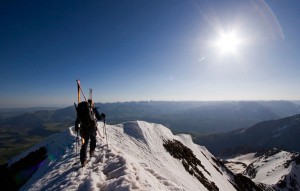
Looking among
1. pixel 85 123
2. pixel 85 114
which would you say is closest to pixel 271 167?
pixel 85 123

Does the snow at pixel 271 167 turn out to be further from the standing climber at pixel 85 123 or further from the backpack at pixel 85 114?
the backpack at pixel 85 114

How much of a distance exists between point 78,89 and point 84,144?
420 cm

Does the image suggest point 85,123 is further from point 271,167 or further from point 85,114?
point 271,167

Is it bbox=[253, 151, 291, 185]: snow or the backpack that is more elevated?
the backpack

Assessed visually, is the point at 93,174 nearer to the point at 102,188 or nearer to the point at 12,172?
the point at 102,188

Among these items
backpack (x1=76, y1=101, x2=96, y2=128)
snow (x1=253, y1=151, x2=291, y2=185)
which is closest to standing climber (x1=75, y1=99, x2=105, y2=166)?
backpack (x1=76, y1=101, x2=96, y2=128)

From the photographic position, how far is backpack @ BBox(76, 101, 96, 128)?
45.0 ft

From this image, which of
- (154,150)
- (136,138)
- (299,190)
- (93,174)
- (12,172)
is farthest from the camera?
(299,190)

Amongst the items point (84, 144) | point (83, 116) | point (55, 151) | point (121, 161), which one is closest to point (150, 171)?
point (121, 161)

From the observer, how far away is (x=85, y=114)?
13805mm

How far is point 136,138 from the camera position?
30.7m

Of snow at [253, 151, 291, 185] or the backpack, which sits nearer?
the backpack

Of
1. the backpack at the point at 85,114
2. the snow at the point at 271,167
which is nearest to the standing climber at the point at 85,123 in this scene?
the backpack at the point at 85,114

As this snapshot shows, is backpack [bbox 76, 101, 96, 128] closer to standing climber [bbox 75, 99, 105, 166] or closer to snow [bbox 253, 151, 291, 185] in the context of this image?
standing climber [bbox 75, 99, 105, 166]
